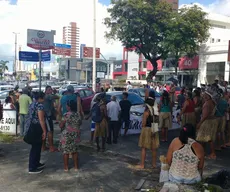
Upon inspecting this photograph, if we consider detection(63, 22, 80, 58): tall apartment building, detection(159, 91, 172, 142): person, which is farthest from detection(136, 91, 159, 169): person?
detection(63, 22, 80, 58): tall apartment building

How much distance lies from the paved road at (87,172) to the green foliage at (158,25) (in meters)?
23.1

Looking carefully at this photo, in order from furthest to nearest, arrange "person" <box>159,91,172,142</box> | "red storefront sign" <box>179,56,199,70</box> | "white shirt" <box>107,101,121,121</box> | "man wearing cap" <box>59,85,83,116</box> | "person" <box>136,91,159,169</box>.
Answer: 1. "red storefront sign" <box>179,56,199,70</box>
2. "person" <box>159,91,172,142</box>
3. "white shirt" <box>107,101,121,121</box>
4. "man wearing cap" <box>59,85,83,116</box>
5. "person" <box>136,91,159,169</box>

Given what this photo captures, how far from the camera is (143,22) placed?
29656mm

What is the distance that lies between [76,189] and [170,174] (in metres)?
2.06

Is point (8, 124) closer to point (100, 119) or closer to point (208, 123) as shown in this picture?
point (100, 119)

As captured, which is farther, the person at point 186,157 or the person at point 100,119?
the person at point 100,119

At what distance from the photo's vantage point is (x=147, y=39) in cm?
3131

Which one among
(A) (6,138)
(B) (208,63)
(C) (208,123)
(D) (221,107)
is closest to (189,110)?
(D) (221,107)

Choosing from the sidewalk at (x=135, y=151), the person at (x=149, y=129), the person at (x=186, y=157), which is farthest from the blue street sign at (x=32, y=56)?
the person at (x=186, y=157)

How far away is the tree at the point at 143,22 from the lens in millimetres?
29938

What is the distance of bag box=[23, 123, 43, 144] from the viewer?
6.10 meters

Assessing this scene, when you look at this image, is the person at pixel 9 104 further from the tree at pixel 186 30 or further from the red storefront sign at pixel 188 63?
the red storefront sign at pixel 188 63

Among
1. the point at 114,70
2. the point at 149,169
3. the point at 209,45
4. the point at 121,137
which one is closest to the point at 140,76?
the point at 114,70

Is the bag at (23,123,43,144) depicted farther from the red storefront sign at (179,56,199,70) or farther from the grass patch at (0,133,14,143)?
the red storefront sign at (179,56,199,70)
